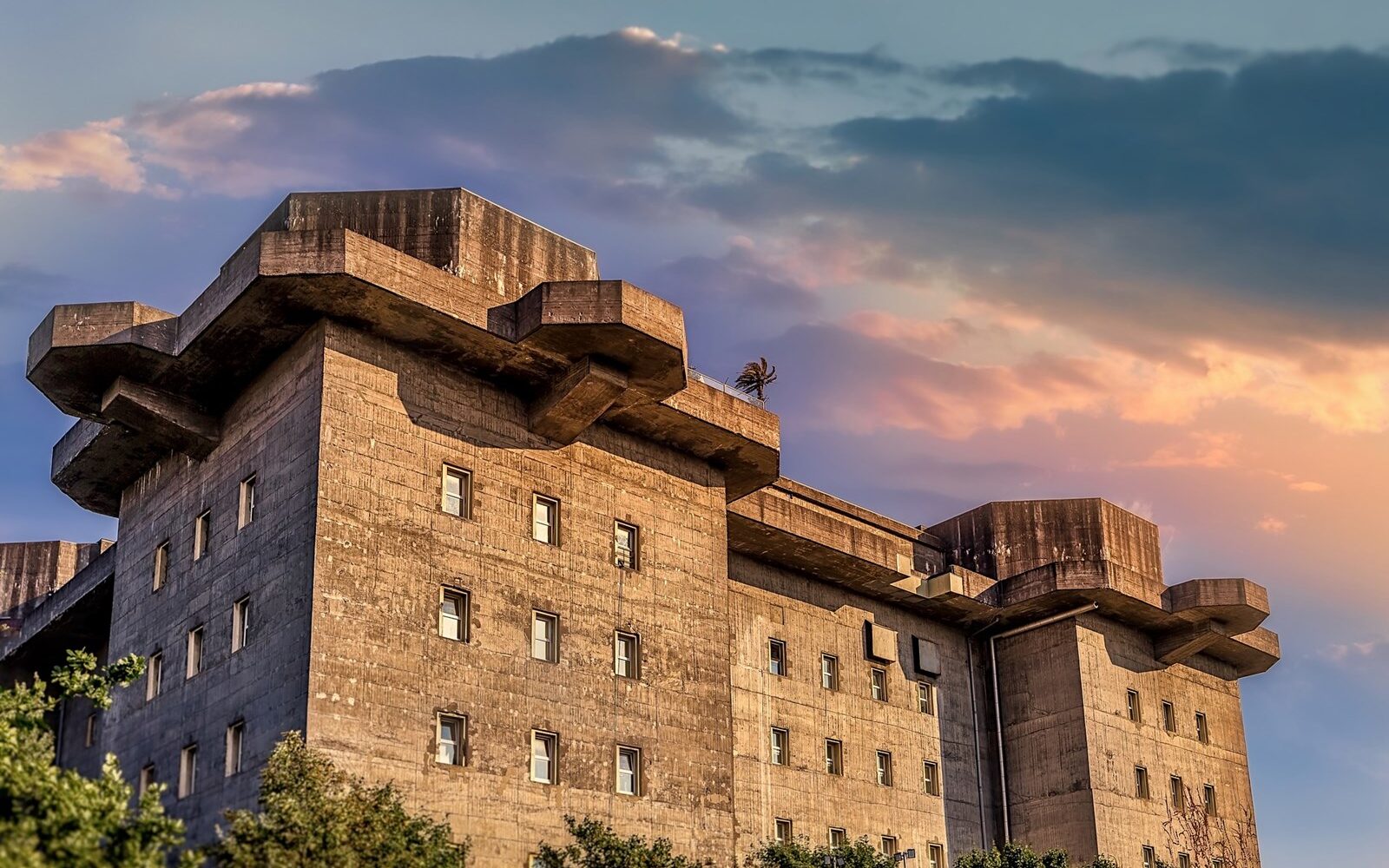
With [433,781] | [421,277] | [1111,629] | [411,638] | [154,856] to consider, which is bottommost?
[154,856]

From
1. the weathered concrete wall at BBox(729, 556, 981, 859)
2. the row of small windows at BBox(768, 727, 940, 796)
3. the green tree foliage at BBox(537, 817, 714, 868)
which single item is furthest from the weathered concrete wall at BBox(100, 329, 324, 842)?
Answer: the row of small windows at BBox(768, 727, 940, 796)

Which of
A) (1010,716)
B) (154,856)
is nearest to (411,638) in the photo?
(154,856)

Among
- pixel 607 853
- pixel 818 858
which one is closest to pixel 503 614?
pixel 607 853

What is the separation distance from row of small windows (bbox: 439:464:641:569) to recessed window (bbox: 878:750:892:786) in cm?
1519

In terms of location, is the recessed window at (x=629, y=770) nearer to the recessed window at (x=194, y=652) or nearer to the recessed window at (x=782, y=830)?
the recessed window at (x=782, y=830)

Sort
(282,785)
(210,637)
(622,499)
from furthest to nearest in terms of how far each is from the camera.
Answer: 1. (622,499)
2. (210,637)
3. (282,785)

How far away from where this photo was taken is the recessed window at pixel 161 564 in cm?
4184

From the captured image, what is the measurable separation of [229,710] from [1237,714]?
41845mm

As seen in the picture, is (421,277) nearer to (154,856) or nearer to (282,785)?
(282,785)

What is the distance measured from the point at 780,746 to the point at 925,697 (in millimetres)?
8292

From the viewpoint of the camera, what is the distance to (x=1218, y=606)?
56.7 metres

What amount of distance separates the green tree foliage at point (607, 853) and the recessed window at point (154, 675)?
1179 cm

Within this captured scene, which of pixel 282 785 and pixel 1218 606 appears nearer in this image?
pixel 282 785

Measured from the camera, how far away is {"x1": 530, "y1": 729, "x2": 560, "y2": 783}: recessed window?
37.4 metres
